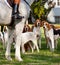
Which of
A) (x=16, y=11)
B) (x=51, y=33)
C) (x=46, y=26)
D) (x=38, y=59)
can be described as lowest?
(x=38, y=59)

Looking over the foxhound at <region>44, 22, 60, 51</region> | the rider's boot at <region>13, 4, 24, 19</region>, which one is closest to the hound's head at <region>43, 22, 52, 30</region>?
the foxhound at <region>44, 22, 60, 51</region>

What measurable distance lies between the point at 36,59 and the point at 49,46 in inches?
142

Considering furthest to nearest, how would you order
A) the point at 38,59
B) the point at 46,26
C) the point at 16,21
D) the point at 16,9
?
the point at 46,26
the point at 38,59
the point at 16,21
the point at 16,9

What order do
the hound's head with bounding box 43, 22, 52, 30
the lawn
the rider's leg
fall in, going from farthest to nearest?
the hound's head with bounding box 43, 22, 52, 30 < the rider's leg < the lawn

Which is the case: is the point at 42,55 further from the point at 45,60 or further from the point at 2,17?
the point at 2,17

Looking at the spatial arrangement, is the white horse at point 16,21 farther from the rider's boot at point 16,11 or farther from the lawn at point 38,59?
the lawn at point 38,59

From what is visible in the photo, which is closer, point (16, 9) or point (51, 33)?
point (16, 9)

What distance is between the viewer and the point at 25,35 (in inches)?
592

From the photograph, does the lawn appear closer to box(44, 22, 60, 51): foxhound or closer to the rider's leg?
box(44, 22, 60, 51): foxhound

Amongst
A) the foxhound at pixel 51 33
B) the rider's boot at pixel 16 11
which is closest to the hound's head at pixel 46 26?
the foxhound at pixel 51 33

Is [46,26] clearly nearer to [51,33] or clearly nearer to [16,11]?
[51,33]

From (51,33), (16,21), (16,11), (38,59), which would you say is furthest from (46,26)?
(16,11)

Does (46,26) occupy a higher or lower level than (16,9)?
lower

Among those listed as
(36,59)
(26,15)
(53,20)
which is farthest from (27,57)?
(53,20)
